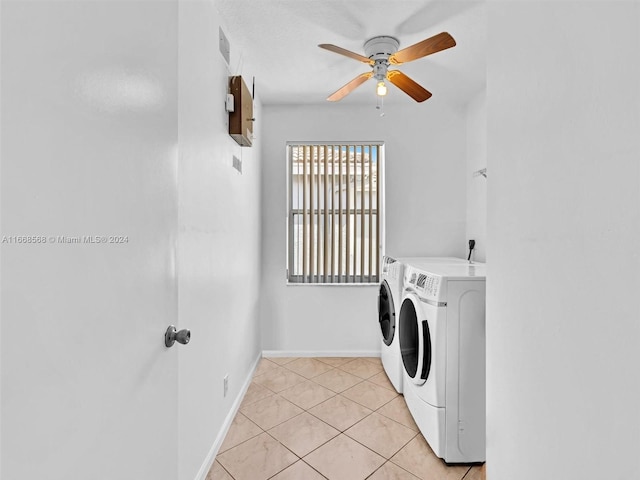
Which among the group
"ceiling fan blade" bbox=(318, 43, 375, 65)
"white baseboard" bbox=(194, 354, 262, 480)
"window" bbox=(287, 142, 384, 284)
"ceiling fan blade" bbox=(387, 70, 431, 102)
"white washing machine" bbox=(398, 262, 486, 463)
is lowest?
"white baseboard" bbox=(194, 354, 262, 480)

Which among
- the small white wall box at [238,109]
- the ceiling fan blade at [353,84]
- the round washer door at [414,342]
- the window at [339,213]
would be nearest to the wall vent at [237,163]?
the small white wall box at [238,109]

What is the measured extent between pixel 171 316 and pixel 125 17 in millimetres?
760

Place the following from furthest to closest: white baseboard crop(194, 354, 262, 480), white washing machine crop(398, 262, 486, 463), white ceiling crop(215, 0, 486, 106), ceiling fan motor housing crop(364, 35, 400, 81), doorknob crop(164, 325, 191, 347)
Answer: ceiling fan motor housing crop(364, 35, 400, 81), white ceiling crop(215, 0, 486, 106), white washing machine crop(398, 262, 486, 463), white baseboard crop(194, 354, 262, 480), doorknob crop(164, 325, 191, 347)

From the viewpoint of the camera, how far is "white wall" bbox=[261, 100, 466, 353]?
3.27 m

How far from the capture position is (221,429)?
1.89m

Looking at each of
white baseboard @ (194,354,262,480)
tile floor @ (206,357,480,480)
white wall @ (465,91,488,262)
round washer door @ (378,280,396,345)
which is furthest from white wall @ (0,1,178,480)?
white wall @ (465,91,488,262)

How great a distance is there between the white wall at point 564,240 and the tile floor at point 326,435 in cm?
98

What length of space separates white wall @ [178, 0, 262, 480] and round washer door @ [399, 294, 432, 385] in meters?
1.17

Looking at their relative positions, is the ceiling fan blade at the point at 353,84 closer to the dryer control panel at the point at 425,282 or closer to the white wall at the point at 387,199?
the white wall at the point at 387,199

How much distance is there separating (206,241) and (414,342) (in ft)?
4.64

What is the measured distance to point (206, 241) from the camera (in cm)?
167

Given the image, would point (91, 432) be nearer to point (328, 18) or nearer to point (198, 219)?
point (198, 219)

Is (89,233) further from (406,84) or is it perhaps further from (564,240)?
(406,84)

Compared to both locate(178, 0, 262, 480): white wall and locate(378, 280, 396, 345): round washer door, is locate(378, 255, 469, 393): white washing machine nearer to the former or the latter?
locate(378, 280, 396, 345): round washer door
